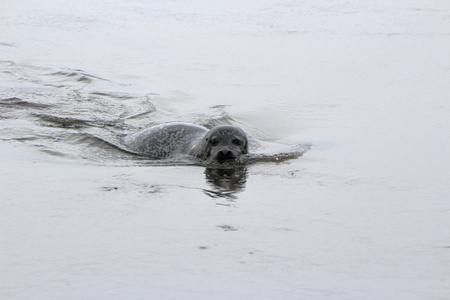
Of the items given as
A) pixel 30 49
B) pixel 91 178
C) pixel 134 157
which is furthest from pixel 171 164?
pixel 30 49

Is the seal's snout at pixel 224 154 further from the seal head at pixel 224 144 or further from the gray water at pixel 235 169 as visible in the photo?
the gray water at pixel 235 169

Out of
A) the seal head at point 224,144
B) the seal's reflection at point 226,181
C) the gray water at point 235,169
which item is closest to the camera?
the gray water at point 235,169

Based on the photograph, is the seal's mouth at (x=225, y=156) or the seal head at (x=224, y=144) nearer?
the seal's mouth at (x=225, y=156)

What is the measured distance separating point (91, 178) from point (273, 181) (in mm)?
1687

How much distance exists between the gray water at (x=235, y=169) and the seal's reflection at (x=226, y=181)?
0.07 feet

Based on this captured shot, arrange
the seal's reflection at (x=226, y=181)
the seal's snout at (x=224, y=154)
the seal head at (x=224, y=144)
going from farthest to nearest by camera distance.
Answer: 1. the seal head at (x=224, y=144)
2. the seal's snout at (x=224, y=154)
3. the seal's reflection at (x=226, y=181)

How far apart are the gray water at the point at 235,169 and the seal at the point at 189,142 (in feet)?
0.85

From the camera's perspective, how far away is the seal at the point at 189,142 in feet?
25.6

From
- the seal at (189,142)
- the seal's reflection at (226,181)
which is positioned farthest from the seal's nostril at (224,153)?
the seal's reflection at (226,181)

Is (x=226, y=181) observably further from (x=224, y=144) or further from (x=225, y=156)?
(x=224, y=144)

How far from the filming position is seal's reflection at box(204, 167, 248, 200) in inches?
250

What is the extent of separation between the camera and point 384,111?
941cm

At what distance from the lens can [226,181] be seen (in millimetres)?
6910

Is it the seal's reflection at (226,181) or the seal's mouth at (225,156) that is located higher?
the seal's mouth at (225,156)
